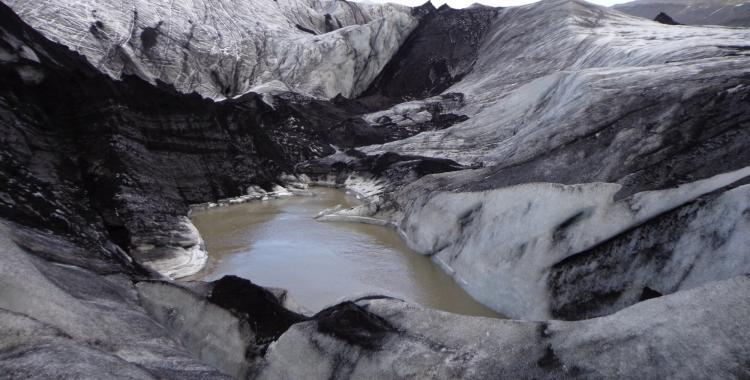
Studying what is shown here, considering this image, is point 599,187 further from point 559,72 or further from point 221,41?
point 221,41

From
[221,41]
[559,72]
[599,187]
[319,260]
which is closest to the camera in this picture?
[599,187]

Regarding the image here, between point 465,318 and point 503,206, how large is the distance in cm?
323

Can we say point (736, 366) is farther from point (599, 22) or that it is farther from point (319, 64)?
point (319, 64)

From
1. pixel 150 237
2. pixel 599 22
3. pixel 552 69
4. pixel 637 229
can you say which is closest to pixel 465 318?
pixel 637 229

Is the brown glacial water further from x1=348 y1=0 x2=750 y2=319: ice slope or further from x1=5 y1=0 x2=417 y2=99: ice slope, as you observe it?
x1=5 y1=0 x2=417 y2=99: ice slope

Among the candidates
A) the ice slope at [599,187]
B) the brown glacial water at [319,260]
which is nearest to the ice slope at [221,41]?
the brown glacial water at [319,260]

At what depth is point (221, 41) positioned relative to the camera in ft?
81.4

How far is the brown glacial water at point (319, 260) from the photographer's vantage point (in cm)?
655

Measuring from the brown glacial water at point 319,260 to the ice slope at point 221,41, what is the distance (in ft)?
40.8

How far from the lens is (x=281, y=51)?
2591 cm

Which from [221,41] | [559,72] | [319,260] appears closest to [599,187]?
[319,260]

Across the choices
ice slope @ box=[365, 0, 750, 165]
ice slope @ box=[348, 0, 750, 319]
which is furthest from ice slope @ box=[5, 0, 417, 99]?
ice slope @ box=[348, 0, 750, 319]

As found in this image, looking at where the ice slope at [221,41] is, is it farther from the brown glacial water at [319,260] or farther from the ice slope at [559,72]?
the brown glacial water at [319,260]

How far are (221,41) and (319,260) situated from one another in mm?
19497
